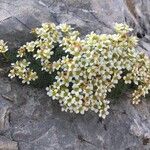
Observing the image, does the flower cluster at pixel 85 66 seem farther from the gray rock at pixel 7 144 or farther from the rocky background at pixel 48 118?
the gray rock at pixel 7 144

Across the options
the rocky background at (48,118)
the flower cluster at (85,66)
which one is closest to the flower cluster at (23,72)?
the flower cluster at (85,66)

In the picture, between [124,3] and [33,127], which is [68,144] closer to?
[33,127]

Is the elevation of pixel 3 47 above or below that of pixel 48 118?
above

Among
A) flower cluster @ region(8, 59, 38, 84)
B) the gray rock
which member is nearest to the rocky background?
the gray rock

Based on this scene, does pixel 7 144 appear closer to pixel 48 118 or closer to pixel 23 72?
pixel 48 118

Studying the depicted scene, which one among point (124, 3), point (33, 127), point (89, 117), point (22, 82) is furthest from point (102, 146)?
point (124, 3)

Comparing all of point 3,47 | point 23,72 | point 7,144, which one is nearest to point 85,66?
point 23,72

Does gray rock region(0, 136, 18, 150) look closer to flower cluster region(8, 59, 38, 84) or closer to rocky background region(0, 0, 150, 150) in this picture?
rocky background region(0, 0, 150, 150)
